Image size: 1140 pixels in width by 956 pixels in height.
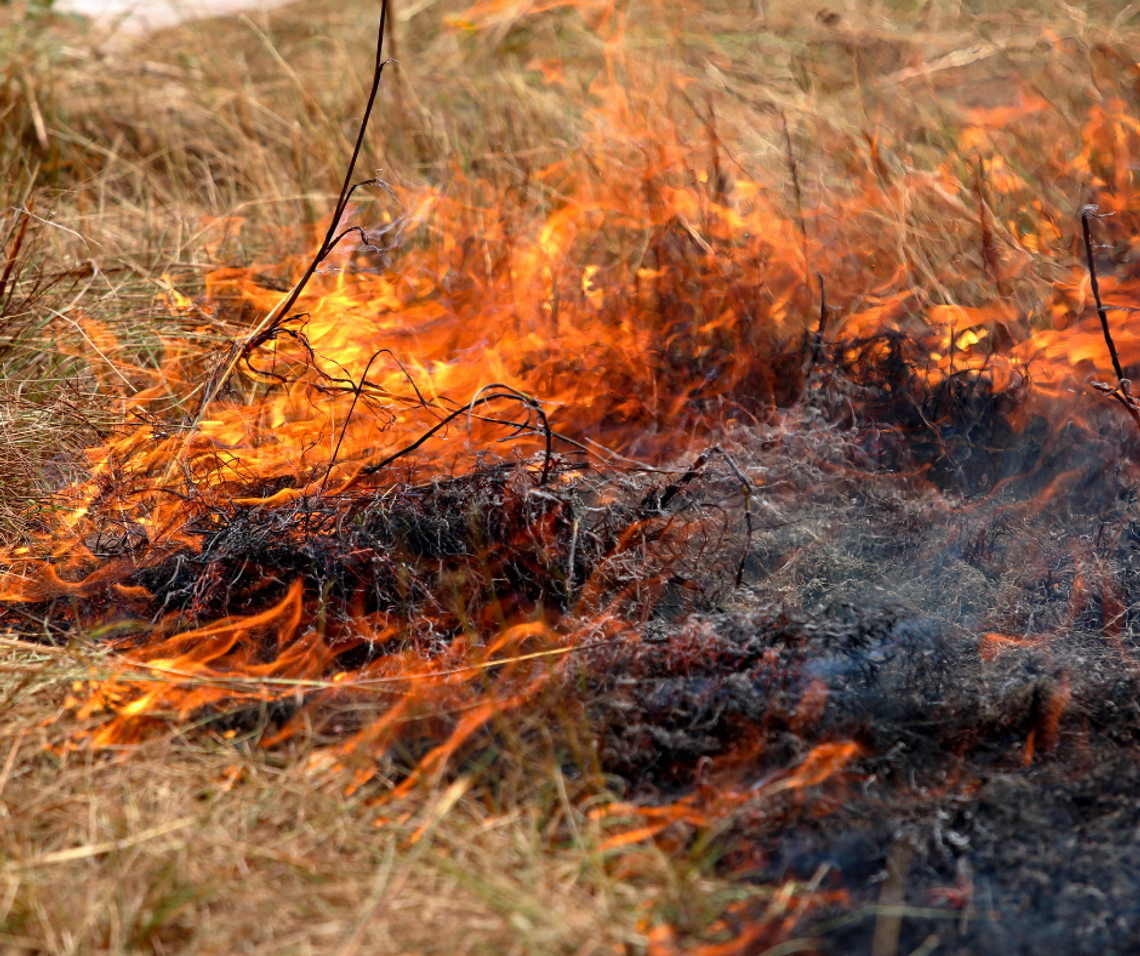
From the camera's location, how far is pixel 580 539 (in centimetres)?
231

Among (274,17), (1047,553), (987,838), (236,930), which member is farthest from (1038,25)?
(236,930)

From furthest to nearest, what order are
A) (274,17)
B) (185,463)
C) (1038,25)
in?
(274,17) → (1038,25) → (185,463)

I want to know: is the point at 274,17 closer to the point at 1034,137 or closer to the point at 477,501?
the point at 1034,137

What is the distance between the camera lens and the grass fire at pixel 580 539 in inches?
61.4

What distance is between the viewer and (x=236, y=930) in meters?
1.46

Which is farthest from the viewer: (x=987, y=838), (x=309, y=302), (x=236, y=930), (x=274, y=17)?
(x=274, y=17)

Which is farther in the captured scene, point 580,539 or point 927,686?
point 580,539

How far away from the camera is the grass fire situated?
156 centimetres

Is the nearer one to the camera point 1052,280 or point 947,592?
point 947,592

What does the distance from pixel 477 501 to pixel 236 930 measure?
1.07 m

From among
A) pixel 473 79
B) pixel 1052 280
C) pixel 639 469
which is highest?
pixel 473 79

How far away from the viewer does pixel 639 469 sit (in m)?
2.63

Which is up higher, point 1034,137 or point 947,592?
point 1034,137

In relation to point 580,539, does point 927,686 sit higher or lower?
lower
